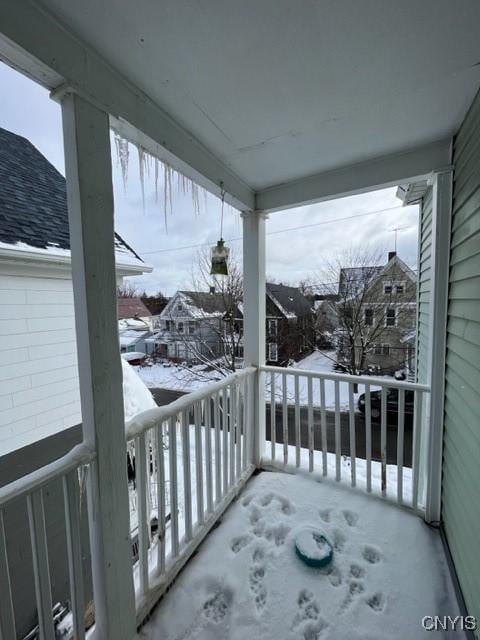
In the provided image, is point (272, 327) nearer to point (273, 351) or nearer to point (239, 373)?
point (273, 351)

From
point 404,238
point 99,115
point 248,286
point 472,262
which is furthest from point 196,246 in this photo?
point 472,262

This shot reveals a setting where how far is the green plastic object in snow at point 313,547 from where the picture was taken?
145 centimetres

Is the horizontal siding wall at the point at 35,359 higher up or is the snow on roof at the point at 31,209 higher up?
the snow on roof at the point at 31,209

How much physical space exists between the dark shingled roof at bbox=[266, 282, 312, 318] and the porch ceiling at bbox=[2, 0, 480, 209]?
2.73 metres

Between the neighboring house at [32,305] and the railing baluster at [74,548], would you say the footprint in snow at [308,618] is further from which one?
the neighboring house at [32,305]

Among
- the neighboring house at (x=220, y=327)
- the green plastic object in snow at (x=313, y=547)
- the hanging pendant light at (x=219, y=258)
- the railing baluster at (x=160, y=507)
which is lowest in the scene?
the green plastic object in snow at (x=313, y=547)

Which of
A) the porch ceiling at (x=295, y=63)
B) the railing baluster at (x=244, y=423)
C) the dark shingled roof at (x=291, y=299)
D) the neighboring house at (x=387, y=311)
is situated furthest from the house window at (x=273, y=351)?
the porch ceiling at (x=295, y=63)

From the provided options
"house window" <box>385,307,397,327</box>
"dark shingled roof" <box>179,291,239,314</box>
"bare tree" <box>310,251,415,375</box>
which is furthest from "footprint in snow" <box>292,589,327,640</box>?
"dark shingled roof" <box>179,291,239,314</box>

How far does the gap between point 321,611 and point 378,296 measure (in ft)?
12.0

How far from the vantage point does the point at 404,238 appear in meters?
3.75

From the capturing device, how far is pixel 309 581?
54.4 inches

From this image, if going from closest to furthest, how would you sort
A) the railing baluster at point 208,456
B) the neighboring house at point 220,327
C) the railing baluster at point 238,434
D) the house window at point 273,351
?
1. the railing baluster at point 208,456
2. the railing baluster at point 238,434
3. the house window at point 273,351
4. the neighboring house at point 220,327

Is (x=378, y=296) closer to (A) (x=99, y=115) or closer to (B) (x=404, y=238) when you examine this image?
(B) (x=404, y=238)

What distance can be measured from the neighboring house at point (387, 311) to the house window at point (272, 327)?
1.03 metres
